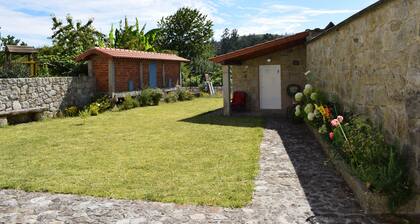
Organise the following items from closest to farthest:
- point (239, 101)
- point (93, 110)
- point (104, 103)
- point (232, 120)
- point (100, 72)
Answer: point (232, 120) → point (239, 101) → point (93, 110) → point (104, 103) → point (100, 72)

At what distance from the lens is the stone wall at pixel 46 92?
1288 cm

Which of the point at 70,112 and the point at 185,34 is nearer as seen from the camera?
the point at 70,112

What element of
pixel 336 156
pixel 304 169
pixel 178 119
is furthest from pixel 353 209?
pixel 178 119

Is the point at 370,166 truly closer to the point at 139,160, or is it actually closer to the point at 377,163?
the point at 377,163

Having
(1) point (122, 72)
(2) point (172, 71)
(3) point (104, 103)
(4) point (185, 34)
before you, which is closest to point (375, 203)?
(3) point (104, 103)

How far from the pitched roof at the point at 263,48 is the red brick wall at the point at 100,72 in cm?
630

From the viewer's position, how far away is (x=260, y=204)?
4652 mm

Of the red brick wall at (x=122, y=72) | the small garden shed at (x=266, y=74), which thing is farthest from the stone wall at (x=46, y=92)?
the small garden shed at (x=266, y=74)

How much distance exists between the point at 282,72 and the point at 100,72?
28.3 ft

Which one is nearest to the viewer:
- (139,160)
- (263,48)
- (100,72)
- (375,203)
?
(375,203)

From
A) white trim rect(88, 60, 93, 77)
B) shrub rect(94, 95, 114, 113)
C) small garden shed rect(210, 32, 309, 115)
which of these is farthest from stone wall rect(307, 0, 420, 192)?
white trim rect(88, 60, 93, 77)

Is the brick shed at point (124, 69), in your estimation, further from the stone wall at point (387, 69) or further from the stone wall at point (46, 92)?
the stone wall at point (387, 69)

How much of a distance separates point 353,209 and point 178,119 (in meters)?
9.81

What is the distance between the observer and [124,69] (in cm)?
1880
